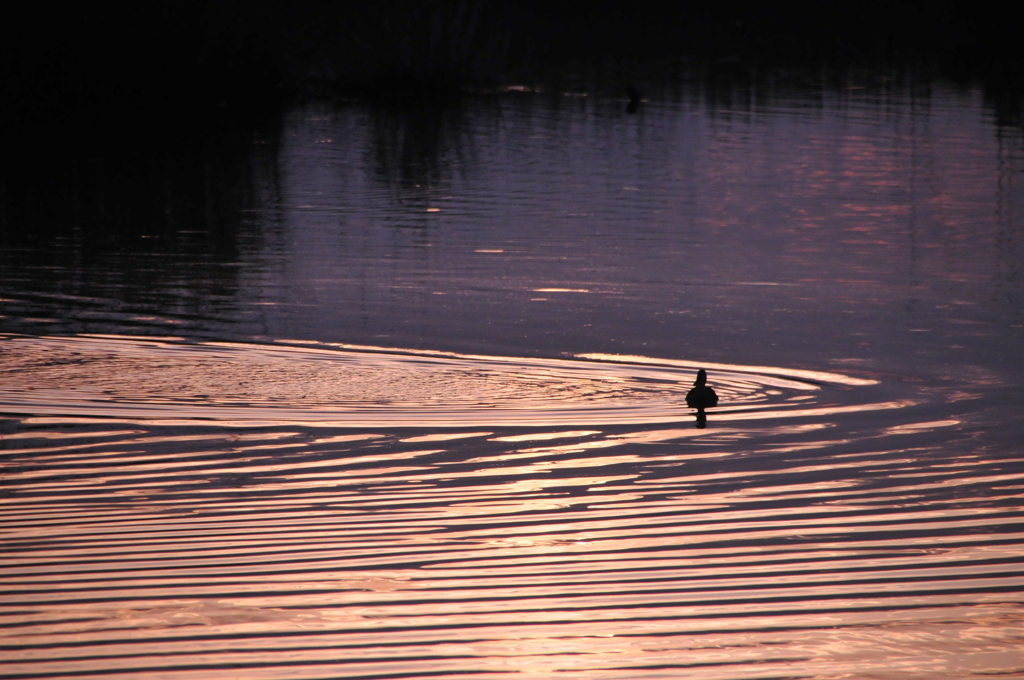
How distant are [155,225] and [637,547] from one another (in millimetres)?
14666

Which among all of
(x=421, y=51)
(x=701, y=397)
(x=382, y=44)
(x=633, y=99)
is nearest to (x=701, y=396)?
(x=701, y=397)

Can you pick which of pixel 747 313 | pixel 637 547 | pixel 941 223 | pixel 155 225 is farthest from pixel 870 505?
pixel 155 225

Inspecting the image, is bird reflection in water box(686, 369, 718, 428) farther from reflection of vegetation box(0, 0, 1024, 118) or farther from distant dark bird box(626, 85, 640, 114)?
reflection of vegetation box(0, 0, 1024, 118)

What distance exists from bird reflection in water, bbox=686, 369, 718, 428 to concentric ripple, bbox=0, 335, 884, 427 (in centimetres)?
10

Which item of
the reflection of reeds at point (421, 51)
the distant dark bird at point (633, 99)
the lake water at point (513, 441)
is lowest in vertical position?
the lake water at point (513, 441)

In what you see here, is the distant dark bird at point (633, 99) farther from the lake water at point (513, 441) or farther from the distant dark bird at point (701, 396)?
the distant dark bird at point (701, 396)

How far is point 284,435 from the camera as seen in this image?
29.4 ft

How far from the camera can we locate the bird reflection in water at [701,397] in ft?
31.2

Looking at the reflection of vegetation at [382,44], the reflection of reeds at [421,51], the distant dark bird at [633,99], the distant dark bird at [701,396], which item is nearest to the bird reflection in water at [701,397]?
the distant dark bird at [701,396]

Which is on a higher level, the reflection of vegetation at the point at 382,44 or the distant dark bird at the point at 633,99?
the reflection of vegetation at the point at 382,44

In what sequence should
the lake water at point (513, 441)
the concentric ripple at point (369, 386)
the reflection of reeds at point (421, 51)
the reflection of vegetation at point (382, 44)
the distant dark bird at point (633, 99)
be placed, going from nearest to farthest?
the lake water at point (513, 441) < the concentric ripple at point (369, 386) < the reflection of vegetation at point (382, 44) < the distant dark bird at point (633, 99) < the reflection of reeds at point (421, 51)

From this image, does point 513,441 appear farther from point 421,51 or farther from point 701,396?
point 421,51

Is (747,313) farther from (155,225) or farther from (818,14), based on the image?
(818,14)

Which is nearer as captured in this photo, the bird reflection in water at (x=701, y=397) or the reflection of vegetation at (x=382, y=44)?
the bird reflection in water at (x=701, y=397)
